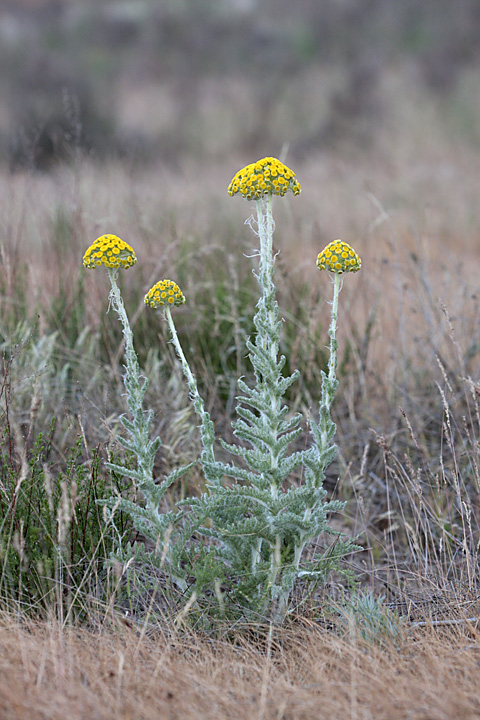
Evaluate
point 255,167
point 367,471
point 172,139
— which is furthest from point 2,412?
point 172,139

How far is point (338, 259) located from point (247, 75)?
1648 centimetres

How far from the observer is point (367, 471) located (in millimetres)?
2838

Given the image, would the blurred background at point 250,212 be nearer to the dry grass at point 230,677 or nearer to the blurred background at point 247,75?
the blurred background at point 247,75

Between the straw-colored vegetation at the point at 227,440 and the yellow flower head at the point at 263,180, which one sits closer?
the straw-colored vegetation at the point at 227,440

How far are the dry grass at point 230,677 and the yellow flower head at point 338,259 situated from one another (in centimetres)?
96

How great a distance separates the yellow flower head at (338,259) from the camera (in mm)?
1652

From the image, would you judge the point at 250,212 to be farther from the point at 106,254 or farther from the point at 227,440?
the point at 106,254

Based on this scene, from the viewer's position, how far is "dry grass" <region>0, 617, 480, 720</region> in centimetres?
128

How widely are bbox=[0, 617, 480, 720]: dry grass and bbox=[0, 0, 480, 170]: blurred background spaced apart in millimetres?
10364

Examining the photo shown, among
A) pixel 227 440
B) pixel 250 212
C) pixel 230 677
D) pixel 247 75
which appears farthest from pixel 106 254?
pixel 247 75

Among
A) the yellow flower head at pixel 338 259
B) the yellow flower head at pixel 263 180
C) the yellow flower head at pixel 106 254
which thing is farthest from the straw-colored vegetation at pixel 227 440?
the yellow flower head at pixel 263 180

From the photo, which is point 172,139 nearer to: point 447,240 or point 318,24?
point 318,24

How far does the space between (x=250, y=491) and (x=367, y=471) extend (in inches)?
50.6

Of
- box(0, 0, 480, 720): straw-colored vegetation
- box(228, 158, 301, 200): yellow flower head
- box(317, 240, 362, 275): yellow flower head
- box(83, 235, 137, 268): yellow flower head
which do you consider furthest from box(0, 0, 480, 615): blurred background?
box(228, 158, 301, 200): yellow flower head
